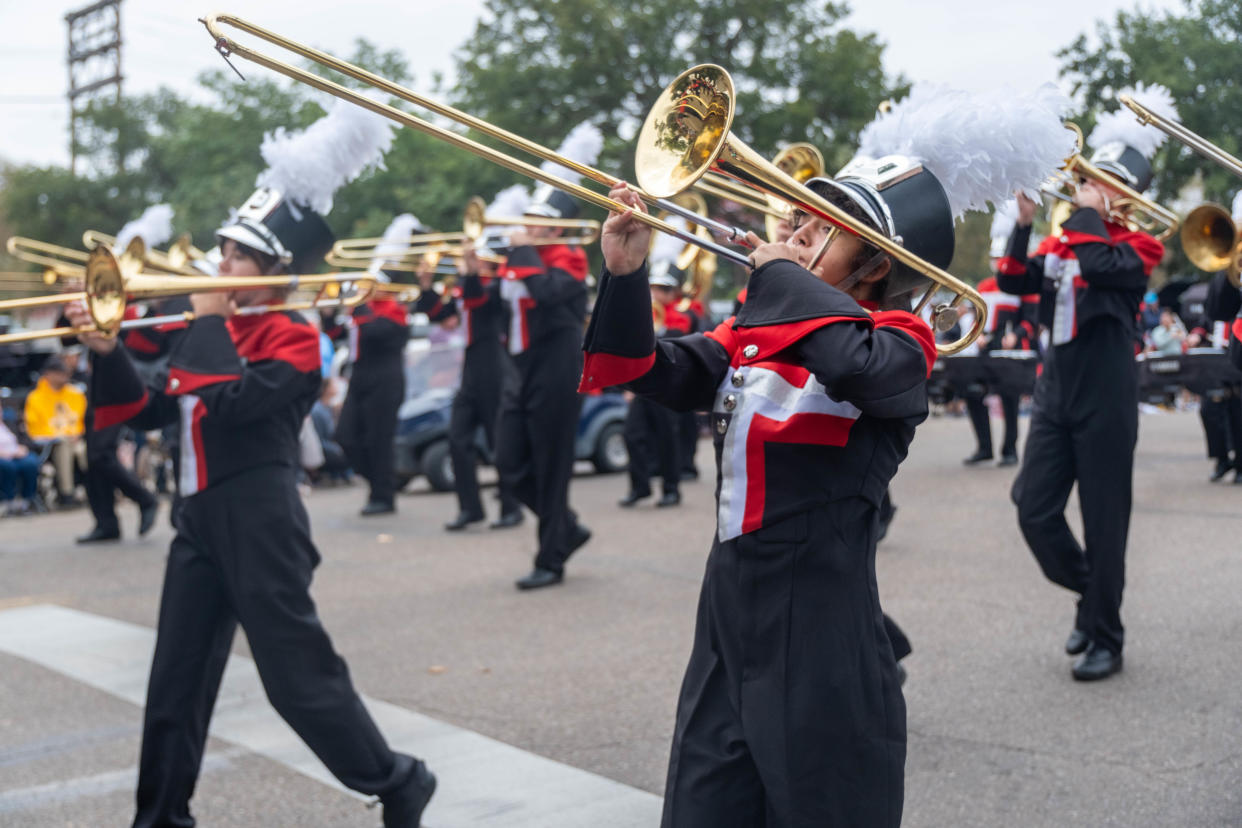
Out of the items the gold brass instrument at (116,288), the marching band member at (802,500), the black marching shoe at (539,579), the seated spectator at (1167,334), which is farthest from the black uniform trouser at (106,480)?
the seated spectator at (1167,334)

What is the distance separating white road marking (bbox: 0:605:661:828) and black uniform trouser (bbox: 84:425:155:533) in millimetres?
3495

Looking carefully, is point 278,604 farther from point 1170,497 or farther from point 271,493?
point 1170,497

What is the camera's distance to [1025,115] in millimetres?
2795

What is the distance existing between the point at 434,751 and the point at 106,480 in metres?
6.67

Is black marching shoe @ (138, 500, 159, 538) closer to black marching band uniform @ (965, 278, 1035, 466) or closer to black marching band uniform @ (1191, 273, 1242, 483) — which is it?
black marching band uniform @ (965, 278, 1035, 466)

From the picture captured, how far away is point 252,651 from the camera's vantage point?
12.7 feet

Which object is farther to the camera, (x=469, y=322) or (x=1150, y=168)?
(x=469, y=322)

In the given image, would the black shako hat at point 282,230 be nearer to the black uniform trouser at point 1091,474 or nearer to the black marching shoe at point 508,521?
the black uniform trouser at point 1091,474

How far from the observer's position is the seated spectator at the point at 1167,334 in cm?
1540

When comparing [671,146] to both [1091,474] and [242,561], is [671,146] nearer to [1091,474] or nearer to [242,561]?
[242,561]

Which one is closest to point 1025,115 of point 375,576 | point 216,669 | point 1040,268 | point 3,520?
point 216,669

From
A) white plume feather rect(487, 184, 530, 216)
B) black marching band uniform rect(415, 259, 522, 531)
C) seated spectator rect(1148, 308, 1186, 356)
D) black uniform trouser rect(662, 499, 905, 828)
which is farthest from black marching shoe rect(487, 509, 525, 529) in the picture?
black uniform trouser rect(662, 499, 905, 828)

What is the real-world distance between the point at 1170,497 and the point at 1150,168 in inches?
193

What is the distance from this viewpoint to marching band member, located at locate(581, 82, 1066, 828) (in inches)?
97.9
